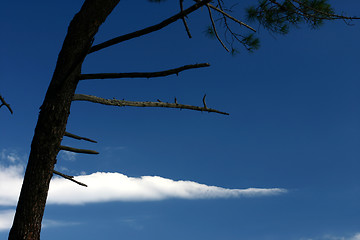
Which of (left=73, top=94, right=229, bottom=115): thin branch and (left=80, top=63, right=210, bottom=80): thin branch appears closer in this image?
(left=80, top=63, right=210, bottom=80): thin branch

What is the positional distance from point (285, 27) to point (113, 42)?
271cm

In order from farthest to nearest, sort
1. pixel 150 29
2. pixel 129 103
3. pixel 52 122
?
pixel 129 103 < pixel 52 122 < pixel 150 29

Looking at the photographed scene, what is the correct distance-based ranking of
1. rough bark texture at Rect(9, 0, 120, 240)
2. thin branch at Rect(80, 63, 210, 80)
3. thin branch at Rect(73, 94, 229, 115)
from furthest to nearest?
1. thin branch at Rect(73, 94, 229, 115)
2. rough bark texture at Rect(9, 0, 120, 240)
3. thin branch at Rect(80, 63, 210, 80)

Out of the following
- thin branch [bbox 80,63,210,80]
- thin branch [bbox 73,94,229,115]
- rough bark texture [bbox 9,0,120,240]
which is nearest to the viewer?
thin branch [bbox 80,63,210,80]

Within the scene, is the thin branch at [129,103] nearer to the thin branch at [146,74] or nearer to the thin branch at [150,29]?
the thin branch at [146,74]

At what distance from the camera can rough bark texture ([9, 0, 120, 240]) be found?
1.85 meters

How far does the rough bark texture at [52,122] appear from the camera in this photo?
1852 mm

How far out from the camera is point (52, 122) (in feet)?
6.31

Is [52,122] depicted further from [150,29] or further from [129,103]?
[150,29]

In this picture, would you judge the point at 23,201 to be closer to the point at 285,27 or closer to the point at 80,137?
the point at 80,137

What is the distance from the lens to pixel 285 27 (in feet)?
13.1

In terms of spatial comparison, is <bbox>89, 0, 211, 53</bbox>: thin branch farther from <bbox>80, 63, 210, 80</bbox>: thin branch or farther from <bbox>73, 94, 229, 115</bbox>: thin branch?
<bbox>73, 94, 229, 115</bbox>: thin branch

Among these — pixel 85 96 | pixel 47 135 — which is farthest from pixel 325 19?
pixel 47 135

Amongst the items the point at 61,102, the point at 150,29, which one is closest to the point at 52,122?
the point at 61,102
